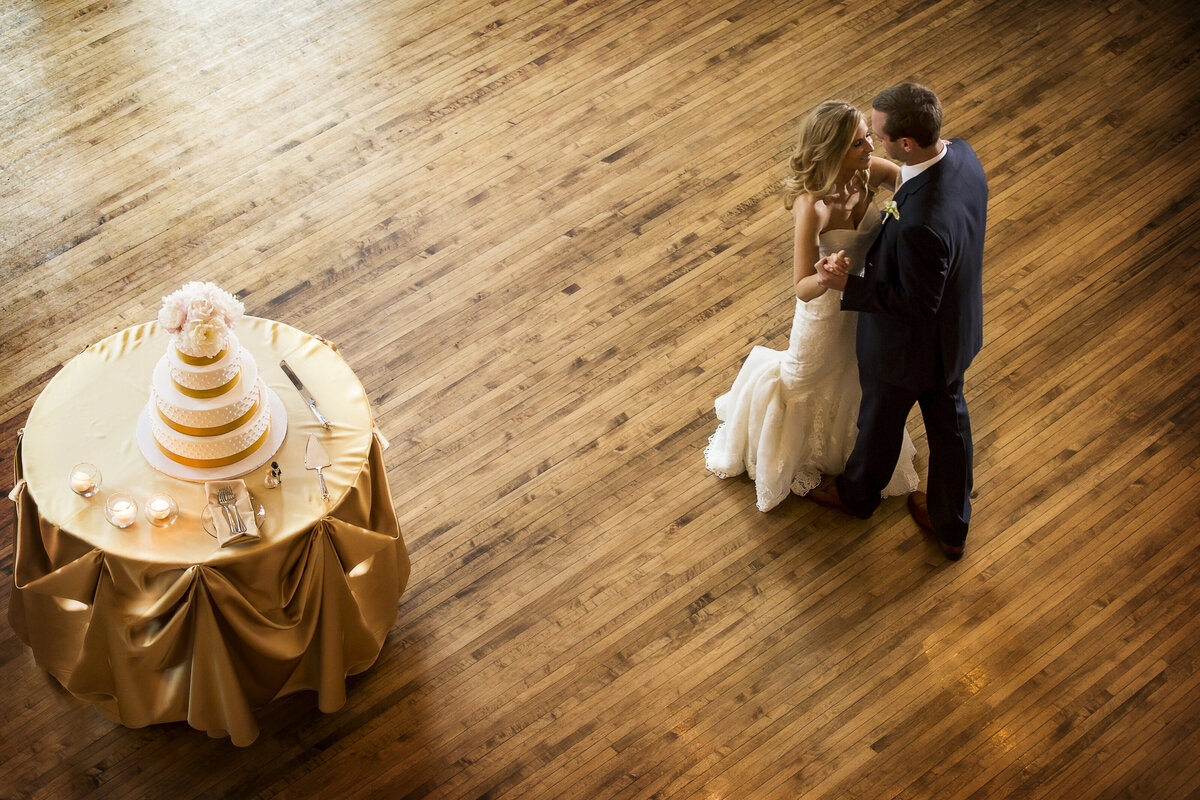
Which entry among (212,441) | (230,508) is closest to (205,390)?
(212,441)

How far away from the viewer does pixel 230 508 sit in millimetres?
2795

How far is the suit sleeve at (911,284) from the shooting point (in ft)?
9.48

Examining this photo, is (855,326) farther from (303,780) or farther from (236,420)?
(303,780)

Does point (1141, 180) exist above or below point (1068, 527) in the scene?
above

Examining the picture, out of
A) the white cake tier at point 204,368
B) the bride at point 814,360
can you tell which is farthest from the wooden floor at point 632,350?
the white cake tier at point 204,368

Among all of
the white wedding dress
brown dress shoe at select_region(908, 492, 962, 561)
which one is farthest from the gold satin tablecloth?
brown dress shoe at select_region(908, 492, 962, 561)

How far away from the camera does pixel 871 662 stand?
349 cm

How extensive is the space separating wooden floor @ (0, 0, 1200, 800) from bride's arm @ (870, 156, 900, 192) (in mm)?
1088

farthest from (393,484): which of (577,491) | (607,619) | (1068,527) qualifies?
(1068,527)

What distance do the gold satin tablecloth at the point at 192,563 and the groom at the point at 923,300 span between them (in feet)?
4.87

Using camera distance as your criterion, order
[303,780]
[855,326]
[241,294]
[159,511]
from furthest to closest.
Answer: [241,294] < [855,326] < [303,780] < [159,511]

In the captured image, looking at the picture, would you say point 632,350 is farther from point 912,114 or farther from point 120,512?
point 120,512

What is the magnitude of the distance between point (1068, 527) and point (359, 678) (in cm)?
245

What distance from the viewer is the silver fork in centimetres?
276
